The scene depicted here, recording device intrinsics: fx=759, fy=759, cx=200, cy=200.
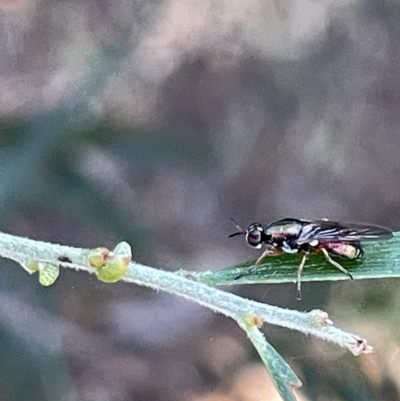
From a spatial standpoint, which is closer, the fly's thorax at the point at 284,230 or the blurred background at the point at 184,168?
the fly's thorax at the point at 284,230

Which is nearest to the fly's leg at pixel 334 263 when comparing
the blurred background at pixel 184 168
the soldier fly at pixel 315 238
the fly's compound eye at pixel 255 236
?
the soldier fly at pixel 315 238

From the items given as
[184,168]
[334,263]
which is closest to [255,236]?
[334,263]

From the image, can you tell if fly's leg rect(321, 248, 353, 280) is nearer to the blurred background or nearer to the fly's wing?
the fly's wing

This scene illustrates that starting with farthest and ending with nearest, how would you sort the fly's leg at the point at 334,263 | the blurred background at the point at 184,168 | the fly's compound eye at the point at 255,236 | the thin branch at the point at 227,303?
1. the blurred background at the point at 184,168
2. the fly's compound eye at the point at 255,236
3. the fly's leg at the point at 334,263
4. the thin branch at the point at 227,303

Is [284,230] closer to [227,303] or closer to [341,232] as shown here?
[341,232]

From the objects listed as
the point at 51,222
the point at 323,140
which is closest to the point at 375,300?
the point at 323,140

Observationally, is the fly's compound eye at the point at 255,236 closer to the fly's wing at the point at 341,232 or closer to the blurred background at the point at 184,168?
the fly's wing at the point at 341,232
